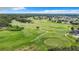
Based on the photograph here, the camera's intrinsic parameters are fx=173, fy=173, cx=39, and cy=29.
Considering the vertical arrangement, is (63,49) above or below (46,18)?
below

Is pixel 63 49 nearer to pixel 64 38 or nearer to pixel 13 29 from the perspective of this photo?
pixel 64 38

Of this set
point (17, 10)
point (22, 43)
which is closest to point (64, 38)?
point (22, 43)

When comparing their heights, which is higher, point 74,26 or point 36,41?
point 74,26

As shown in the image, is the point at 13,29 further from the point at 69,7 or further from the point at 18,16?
the point at 69,7
